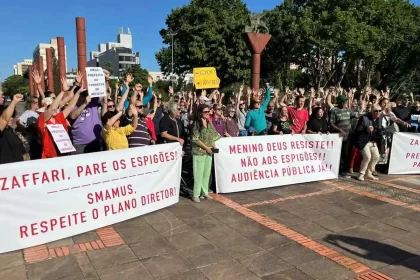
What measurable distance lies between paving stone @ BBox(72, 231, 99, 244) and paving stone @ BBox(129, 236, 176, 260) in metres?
0.55

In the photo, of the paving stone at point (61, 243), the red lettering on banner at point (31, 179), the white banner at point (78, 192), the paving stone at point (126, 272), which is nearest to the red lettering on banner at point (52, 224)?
the white banner at point (78, 192)

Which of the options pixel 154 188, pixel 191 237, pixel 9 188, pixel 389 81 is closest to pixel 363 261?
pixel 191 237

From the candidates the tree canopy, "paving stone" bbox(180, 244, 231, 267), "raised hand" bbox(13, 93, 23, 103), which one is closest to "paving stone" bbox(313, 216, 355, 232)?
"paving stone" bbox(180, 244, 231, 267)

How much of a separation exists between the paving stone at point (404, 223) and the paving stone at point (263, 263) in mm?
2043

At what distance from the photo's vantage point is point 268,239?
174 inches

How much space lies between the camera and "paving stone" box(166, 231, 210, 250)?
423 cm

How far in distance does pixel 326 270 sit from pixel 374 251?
2.67 feet

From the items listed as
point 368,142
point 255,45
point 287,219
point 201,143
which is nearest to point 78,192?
point 201,143

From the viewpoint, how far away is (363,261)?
386 cm

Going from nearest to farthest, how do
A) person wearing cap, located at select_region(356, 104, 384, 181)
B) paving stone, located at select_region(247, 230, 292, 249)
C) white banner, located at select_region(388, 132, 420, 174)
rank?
paving stone, located at select_region(247, 230, 292, 249)
person wearing cap, located at select_region(356, 104, 384, 181)
white banner, located at select_region(388, 132, 420, 174)

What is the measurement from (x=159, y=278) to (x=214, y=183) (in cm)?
310

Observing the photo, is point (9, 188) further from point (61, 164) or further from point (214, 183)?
point (214, 183)

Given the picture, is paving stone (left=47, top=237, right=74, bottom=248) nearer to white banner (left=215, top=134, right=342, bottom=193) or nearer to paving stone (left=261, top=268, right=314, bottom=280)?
paving stone (left=261, top=268, right=314, bottom=280)

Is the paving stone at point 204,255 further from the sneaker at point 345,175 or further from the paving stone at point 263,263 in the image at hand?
the sneaker at point 345,175
